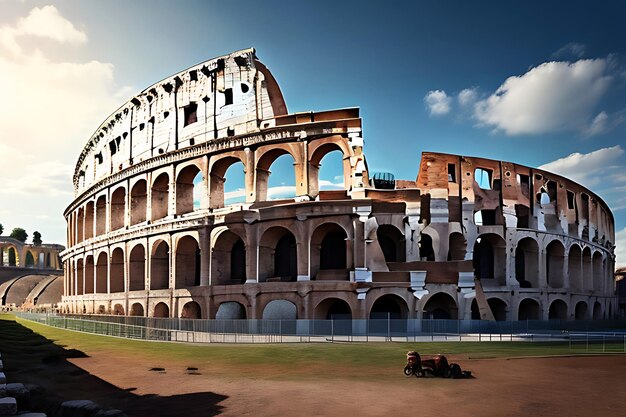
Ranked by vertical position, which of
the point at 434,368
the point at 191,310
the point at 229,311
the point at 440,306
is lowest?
the point at 191,310

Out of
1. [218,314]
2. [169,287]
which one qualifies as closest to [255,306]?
[218,314]

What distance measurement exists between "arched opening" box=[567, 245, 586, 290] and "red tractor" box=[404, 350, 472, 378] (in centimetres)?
3151

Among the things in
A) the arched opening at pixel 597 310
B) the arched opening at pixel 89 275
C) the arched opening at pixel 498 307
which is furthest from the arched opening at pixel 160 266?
the arched opening at pixel 597 310

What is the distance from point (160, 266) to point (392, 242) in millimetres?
17421

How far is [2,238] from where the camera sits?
102 metres

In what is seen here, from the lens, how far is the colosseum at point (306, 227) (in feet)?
105

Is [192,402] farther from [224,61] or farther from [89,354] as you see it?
[224,61]

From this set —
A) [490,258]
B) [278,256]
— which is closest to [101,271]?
[278,256]

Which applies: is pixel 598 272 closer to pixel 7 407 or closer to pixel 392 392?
pixel 392 392

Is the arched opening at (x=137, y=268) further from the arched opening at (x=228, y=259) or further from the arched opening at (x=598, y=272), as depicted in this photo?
the arched opening at (x=598, y=272)

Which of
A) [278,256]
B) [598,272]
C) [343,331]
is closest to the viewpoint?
[343,331]

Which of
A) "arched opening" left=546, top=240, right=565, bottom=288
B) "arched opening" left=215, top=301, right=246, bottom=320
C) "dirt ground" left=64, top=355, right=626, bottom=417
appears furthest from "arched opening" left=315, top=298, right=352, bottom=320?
"arched opening" left=546, top=240, right=565, bottom=288

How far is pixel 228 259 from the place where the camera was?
37.1m

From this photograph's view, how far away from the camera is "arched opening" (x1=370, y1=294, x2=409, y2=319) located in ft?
105
